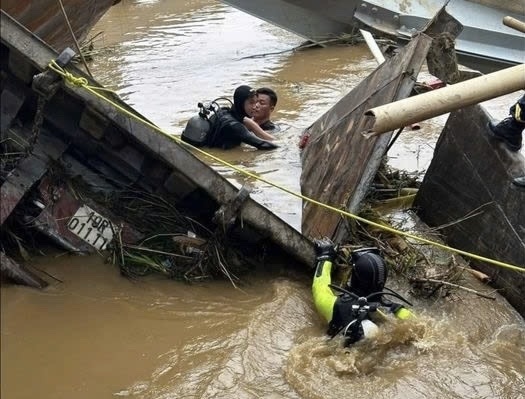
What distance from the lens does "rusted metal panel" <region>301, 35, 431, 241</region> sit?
4887mm

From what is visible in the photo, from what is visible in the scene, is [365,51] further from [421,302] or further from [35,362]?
[35,362]

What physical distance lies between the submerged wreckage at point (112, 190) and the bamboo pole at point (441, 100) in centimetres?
132

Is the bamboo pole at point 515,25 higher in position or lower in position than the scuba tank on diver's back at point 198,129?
higher

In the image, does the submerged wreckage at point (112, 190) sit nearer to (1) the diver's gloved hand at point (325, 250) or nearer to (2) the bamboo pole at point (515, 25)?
(1) the diver's gloved hand at point (325, 250)

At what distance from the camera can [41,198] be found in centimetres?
463

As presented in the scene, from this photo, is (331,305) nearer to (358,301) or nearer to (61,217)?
(358,301)

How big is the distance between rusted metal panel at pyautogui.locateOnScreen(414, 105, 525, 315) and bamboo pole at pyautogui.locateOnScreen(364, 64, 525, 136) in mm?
800

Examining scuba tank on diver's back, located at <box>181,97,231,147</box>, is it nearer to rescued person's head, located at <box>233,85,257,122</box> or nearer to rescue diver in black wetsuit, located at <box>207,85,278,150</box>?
rescue diver in black wetsuit, located at <box>207,85,278,150</box>

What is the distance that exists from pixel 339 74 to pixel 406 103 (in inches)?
278

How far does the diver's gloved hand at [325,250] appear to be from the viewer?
468 centimetres

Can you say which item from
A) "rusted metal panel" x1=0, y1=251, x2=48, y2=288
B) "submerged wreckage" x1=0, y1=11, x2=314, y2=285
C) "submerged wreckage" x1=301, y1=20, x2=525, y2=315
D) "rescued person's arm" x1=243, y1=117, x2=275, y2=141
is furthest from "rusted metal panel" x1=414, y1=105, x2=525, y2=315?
"rusted metal panel" x1=0, y1=251, x2=48, y2=288

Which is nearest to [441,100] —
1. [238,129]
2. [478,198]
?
[478,198]

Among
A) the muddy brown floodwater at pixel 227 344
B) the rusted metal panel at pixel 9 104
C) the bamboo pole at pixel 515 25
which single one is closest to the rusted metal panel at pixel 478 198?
the muddy brown floodwater at pixel 227 344

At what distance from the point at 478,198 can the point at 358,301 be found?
1647mm
